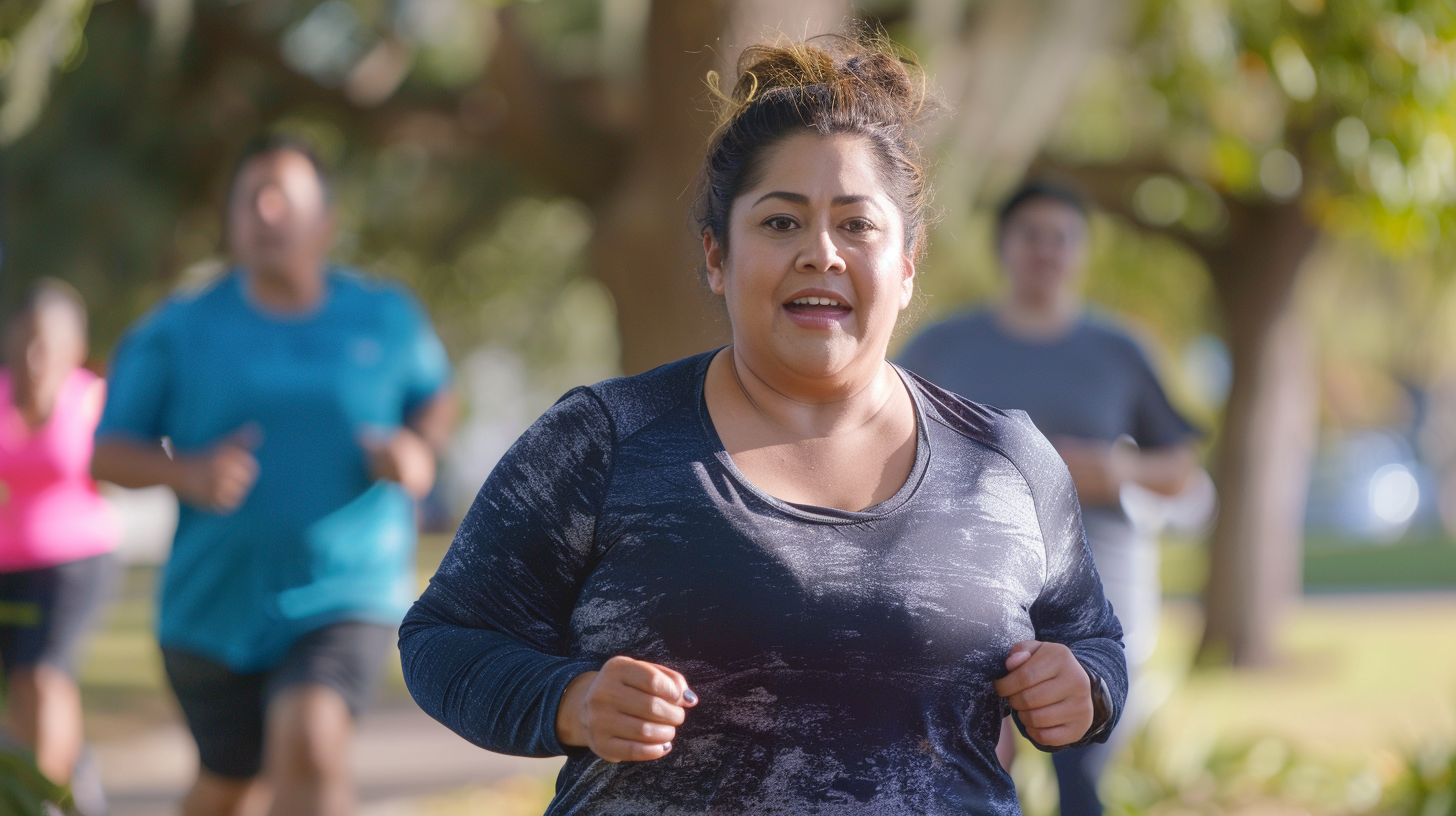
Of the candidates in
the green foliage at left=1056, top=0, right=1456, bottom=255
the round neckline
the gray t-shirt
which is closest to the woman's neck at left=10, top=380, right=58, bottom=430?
the gray t-shirt

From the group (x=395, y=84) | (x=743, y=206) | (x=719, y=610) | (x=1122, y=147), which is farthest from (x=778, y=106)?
(x=1122, y=147)

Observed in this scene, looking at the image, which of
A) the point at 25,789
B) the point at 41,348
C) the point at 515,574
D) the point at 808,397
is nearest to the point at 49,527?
the point at 41,348

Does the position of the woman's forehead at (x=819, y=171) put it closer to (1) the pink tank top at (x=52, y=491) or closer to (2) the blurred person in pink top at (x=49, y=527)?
(2) the blurred person in pink top at (x=49, y=527)

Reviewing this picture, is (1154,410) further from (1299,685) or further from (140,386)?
(1299,685)

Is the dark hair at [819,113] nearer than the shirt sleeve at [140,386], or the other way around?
the dark hair at [819,113]

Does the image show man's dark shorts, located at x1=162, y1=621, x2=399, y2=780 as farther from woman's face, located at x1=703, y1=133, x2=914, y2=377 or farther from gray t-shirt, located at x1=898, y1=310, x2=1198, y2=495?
woman's face, located at x1=703, y1=133, x2=914, y2=377

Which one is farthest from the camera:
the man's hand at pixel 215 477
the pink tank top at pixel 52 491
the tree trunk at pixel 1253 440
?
the tree trunk at pixel 1253 440

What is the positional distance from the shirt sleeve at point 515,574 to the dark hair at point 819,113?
15.8 inches

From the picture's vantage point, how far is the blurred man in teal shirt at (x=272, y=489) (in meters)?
3.56

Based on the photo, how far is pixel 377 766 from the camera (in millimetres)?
7719

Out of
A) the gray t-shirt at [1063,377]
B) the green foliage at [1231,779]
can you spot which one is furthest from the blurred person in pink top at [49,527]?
the green foliage at [1231,779]

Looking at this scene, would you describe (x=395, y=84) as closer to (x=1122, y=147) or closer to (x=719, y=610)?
(x=1122, y=147)

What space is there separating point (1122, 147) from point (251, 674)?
31.9 ft

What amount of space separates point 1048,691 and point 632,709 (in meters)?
0.57
